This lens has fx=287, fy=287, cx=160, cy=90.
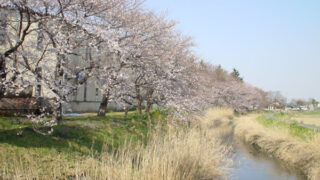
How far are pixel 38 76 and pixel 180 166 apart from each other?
5.12 m

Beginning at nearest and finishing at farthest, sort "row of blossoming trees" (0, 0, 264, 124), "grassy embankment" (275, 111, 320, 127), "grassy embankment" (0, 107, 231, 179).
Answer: "grassy embankment" (0, 107, 231, 179) < "row of blossoming trees" (0, 0, 264, 124) < "grassy embankment" (275, 111, 320, 127)

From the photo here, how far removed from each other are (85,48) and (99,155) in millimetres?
5160

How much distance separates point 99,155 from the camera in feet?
29.7

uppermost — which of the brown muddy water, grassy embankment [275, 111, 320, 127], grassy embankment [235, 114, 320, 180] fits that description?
grassy embankment [275, 111, 320, 127]

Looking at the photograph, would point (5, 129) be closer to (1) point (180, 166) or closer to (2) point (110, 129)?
(2) point (110, 129)

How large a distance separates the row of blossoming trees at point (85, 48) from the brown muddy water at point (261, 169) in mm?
3695

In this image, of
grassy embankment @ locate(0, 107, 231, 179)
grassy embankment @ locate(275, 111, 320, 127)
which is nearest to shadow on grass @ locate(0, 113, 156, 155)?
grassy embankment @ locate(0, 107, 231, 179)

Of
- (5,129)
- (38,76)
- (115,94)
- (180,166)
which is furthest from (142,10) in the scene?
(180,166)

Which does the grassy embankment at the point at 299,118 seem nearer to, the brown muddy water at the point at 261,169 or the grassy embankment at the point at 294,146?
the grassy embankment at the point at 294,146

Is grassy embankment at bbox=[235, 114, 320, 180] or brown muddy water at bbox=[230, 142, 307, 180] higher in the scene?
grassy embankment at bbox=[235, 114, 320, 180]

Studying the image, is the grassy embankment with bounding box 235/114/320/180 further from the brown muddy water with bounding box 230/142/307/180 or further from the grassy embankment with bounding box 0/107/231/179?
the grassy embankment with bounding box 0/107/231/179

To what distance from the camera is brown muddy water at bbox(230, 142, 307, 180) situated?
11.5 m

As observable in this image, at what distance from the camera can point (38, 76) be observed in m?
8.68

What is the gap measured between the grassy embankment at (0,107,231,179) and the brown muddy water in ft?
7.59
